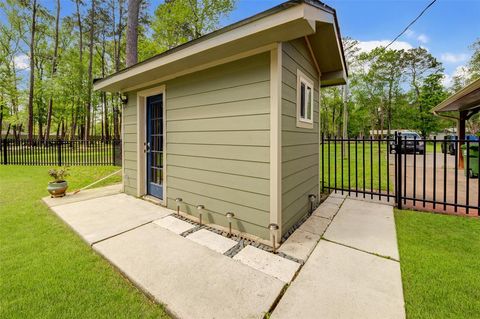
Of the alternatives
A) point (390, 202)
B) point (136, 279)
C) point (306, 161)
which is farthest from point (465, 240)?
point (136, 279)

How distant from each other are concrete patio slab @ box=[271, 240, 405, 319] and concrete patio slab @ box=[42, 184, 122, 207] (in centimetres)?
445

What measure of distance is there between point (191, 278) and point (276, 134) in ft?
5.57

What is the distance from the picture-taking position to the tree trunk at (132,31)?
235 inches

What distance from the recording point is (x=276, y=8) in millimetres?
2059

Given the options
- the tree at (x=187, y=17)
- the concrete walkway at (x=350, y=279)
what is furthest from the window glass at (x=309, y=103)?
the tree at (x=187, y=17)

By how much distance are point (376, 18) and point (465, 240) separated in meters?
9.29

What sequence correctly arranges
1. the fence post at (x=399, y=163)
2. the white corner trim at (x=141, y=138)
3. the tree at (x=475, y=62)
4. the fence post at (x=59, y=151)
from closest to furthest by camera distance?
the fence post at (x=399, y=163) < the white corner trim at (x=141, y=138) < the fence post at (x=59, y=151) < the tree at (x=475, y=62)

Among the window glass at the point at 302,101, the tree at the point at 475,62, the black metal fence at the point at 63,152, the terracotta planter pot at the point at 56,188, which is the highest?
the tree at the point at 475,62

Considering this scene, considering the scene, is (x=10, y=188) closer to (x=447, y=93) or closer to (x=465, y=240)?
(x=465, y=240)

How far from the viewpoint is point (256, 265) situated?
2.23 metres

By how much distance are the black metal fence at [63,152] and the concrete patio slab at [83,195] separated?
140 inches

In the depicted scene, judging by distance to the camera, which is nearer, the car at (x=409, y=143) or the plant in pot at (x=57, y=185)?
the car at (x=409, y=143)

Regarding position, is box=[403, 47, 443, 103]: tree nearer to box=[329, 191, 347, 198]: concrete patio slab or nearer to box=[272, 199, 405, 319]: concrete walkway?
box=[329, 191, 347, 198]: concrete patio slab

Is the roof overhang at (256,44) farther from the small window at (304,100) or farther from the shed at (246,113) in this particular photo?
the small window at (304,100)
